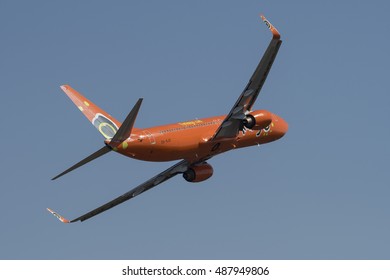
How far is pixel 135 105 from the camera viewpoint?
9906 centimetres

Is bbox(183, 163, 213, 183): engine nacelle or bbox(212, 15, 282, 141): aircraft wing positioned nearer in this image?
bbox(212, 15, 282, 141): aircraft wing

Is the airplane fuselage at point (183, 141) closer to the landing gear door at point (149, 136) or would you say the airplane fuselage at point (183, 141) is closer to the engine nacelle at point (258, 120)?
the landing gear door at point (149, 136)

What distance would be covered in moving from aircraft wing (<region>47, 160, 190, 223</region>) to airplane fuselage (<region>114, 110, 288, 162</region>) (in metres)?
2.68

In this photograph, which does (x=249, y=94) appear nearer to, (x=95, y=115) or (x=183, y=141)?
(x=183, y=141)

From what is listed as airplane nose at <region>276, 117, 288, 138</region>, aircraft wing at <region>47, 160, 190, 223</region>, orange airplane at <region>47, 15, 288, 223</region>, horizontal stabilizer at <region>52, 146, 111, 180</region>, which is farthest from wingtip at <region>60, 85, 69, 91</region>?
airplane nose at <region>276, 117, 288, 138</region>

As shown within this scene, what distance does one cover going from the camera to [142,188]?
119 metres

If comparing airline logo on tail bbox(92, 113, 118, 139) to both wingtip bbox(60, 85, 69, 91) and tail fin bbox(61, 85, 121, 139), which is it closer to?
tail fin bbox(61, 85, 121, 139)

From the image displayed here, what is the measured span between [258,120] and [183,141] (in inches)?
285

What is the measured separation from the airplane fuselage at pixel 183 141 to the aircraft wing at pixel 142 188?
2680 mm

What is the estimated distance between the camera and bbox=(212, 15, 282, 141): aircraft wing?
104 m

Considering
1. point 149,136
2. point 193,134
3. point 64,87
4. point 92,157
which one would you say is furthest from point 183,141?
point 64,87

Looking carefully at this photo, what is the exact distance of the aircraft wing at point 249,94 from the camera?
104 m
